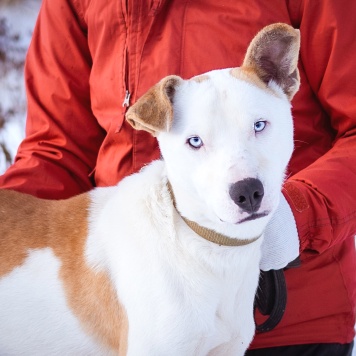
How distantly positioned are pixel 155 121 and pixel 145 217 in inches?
13.6

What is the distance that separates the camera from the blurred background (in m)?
4.18

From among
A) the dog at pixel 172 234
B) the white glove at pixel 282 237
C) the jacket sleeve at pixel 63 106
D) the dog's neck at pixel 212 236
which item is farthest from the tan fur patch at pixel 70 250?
the white glove at pixel 282 237

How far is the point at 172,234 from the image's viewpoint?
1731mm

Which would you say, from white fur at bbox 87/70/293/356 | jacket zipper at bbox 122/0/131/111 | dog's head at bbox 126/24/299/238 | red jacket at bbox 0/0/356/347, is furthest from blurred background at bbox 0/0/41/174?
dog's head at bbox 126/24/299/238

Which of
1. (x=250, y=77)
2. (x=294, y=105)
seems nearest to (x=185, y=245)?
(x=250, y=77)

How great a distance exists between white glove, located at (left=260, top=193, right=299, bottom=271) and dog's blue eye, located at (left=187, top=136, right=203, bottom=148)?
45 centimetres

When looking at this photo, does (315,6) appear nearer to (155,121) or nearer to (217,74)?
(217,74)

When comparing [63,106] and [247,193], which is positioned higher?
[247,193]

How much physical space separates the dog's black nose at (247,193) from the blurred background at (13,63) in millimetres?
3026

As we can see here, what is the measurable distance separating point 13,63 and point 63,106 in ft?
6.47

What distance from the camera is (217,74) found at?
1.68 m

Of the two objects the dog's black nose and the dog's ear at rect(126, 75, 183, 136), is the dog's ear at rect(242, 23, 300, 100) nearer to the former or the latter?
the dog's ear at rect(126, 75, 183, 136)

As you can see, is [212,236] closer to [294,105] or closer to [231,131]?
[231,131]

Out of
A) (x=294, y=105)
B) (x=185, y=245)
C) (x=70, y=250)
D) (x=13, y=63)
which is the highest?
(x=294, y=105)
